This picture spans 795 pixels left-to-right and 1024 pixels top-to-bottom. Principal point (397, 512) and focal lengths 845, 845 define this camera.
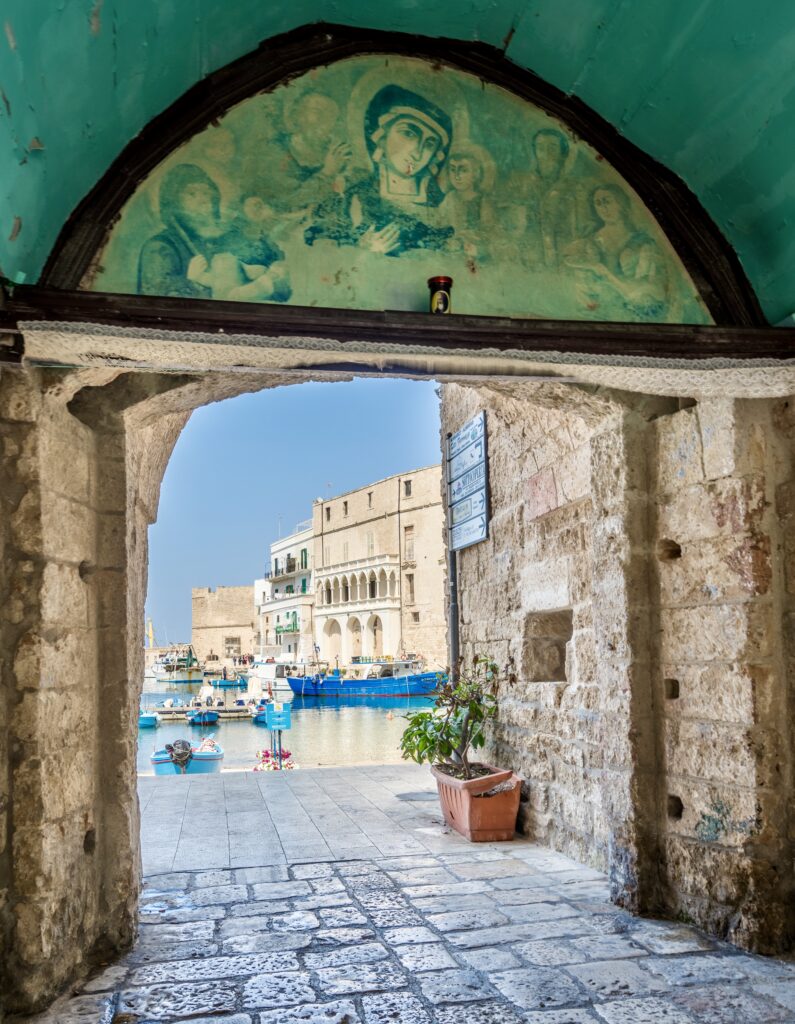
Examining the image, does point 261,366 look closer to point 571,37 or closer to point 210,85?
point 210,85

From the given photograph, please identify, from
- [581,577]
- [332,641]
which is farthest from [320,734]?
[332,641]

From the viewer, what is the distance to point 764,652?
319 centimetres

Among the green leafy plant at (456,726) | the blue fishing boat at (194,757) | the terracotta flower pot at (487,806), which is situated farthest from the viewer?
the blue fishing boat at (194,757)

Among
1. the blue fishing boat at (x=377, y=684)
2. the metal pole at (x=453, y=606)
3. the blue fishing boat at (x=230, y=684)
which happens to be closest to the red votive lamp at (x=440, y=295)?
the metal pole at (x=453, y=606)

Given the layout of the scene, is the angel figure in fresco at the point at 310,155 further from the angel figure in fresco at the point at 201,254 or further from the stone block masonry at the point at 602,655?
the stone block masonry at the point at 602,655

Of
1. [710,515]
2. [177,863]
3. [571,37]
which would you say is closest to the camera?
[571,37]

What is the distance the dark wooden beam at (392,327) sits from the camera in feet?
7.86

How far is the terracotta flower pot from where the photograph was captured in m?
5.00

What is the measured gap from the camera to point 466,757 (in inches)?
213

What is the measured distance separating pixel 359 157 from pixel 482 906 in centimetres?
309

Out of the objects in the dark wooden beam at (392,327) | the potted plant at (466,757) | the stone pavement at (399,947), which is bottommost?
the stone pavement at (399,947)

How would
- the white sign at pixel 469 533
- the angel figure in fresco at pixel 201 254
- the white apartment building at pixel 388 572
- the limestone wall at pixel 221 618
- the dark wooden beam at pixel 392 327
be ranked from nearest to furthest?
1. the dark wooden beam at pixel 392 327
2. the angel figure in fresco at pixel 201 254
3. the white sign at pixel 469 533
4. the white apartment building at pixel 388 572
5. the limestone wall at pixel 221 618

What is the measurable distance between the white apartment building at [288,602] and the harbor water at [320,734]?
40.9ft

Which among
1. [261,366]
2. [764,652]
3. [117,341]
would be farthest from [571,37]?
[764,652]
